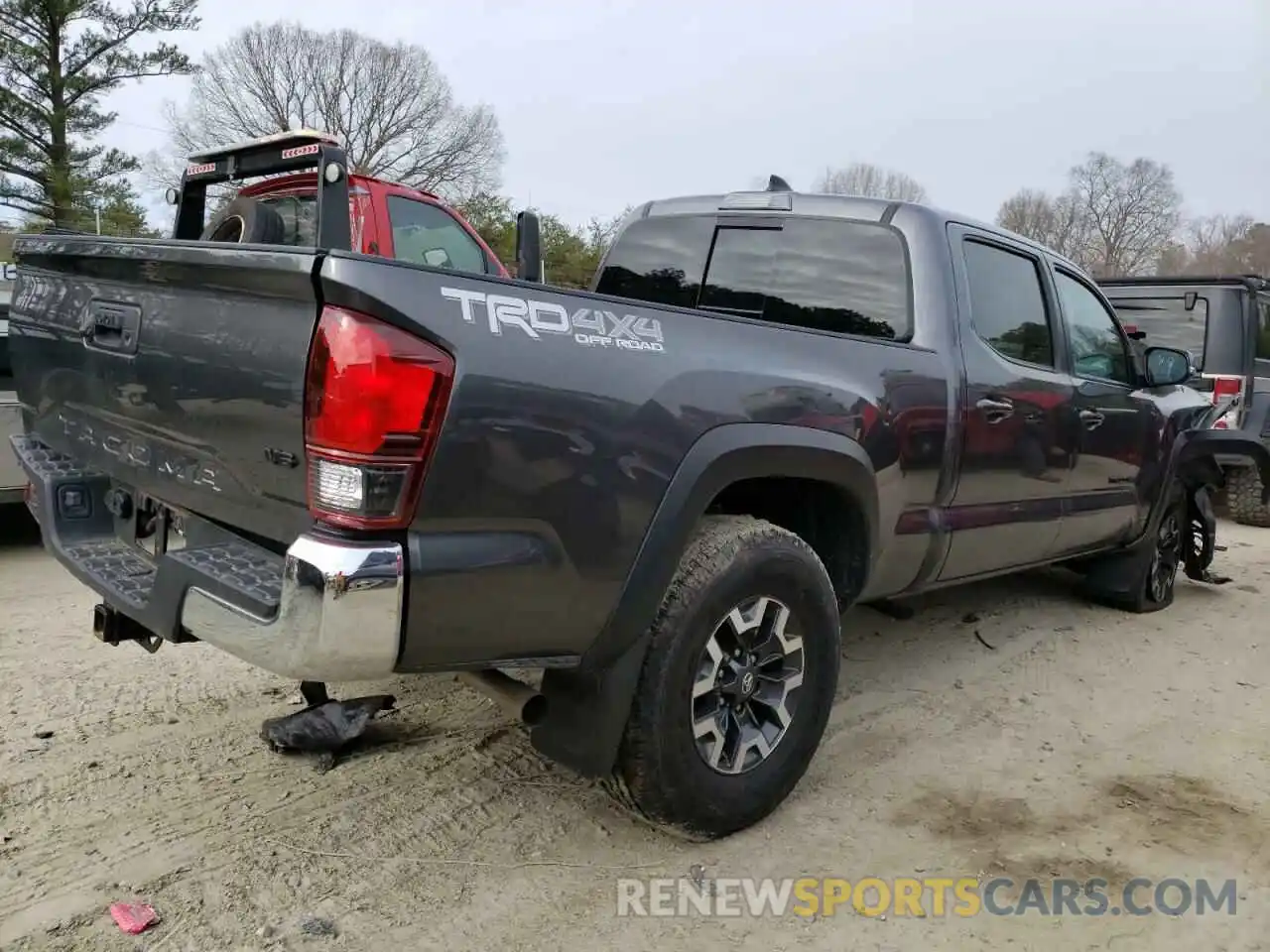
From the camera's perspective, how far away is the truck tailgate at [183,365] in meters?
2.20

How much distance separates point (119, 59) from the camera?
2778 cm

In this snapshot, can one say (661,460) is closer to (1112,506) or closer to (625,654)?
(625,654)

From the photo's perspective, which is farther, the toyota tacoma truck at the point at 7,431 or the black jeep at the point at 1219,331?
the black jeep at the point at 1219,331

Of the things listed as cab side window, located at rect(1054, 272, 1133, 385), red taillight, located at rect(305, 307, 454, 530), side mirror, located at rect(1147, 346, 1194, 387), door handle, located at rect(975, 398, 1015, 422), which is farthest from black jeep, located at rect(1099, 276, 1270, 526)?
red taillight, located at rect(305, 307, 454, 530)

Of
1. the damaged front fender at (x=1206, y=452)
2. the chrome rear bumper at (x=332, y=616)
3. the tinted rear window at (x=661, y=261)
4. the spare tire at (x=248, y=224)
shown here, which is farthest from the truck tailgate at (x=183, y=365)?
the damaged front fender at (x=1206, y=452)

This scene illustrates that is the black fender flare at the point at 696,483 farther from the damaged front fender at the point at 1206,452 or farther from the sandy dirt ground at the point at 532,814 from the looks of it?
the damaged front fender at the point at 1206,452

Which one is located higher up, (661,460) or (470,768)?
(661,460)

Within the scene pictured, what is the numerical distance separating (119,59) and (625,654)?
1242 inches

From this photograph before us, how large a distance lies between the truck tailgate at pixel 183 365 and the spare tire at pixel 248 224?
2.03 ft

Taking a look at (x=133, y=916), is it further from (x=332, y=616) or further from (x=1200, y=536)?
(x=1200, y=536)

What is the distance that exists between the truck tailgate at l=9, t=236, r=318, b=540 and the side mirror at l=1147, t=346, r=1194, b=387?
4382 millimetres

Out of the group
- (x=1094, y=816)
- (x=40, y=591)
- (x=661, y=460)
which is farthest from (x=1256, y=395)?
(x=40, y=591)

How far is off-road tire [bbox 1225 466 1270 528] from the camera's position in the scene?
8602 millimetres

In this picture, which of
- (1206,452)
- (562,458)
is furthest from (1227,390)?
(562,458)
